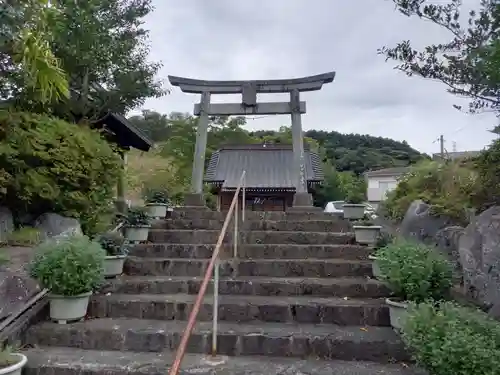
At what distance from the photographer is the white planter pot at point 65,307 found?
3.36 m

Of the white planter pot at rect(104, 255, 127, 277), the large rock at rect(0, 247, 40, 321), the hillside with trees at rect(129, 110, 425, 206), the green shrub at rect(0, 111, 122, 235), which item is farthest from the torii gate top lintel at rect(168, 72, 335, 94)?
the large rock at rect(0, 247, 40, 321)

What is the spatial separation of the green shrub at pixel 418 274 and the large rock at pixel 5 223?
3789 mm

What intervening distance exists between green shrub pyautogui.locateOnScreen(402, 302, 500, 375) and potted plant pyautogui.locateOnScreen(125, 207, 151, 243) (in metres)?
3.42

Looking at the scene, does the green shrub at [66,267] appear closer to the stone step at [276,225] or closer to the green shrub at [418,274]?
the stone step at [276,225]

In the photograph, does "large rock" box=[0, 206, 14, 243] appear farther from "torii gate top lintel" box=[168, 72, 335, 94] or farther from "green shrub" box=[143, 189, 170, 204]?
"torii gate top lintel" box=[168, 72, 335, 94]

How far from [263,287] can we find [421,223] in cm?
222

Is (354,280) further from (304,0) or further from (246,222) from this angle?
(304,0)

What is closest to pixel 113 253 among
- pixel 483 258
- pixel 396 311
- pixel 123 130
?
pixel 396 311

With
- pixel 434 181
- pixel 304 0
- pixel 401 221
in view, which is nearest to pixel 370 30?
pixel 304 0

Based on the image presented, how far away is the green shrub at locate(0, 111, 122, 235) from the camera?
4.30m

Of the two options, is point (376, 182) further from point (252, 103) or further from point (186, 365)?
point (186, 365)

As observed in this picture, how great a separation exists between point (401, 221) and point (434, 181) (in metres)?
0.71

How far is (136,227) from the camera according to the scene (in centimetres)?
503

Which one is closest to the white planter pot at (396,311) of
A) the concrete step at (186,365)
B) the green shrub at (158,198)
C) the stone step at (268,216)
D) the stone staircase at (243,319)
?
the stone staircase at (243,319)
